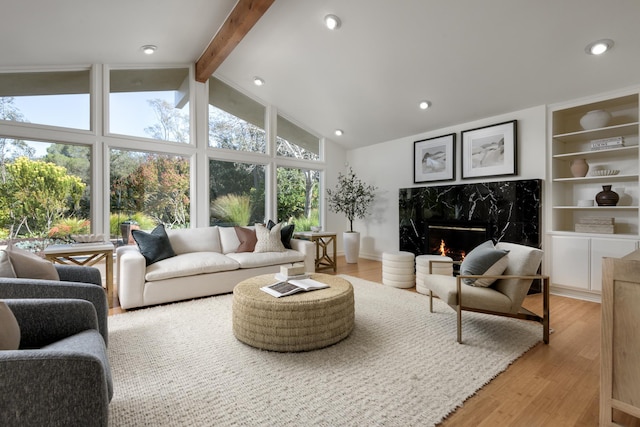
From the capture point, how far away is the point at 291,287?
2.53 meters

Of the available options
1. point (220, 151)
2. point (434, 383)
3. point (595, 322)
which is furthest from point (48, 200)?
point (595, 322)

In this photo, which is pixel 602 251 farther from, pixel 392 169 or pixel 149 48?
pixel 149 48

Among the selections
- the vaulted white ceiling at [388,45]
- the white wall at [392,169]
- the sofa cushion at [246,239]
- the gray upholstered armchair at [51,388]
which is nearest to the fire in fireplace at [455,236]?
the white wall at [392,169]

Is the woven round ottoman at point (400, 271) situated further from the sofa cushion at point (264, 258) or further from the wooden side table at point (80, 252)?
the wooden side table at point (80, 252)

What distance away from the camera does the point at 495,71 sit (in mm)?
3660

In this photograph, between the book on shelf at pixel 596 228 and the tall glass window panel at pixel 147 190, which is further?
Answer: the tall glass window panel at pixel 147 190

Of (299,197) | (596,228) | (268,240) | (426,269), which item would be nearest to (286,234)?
(268,240)

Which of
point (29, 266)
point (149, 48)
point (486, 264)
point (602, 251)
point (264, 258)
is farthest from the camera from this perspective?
point (264, 258)

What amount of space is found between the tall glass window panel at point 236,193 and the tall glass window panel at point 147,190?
41 cm

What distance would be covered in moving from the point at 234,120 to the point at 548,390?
5.20 metres

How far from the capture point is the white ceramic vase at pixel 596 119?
144 inches

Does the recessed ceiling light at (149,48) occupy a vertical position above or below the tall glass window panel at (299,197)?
above

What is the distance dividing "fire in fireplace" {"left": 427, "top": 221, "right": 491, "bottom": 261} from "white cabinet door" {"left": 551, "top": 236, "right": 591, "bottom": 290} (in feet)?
2.58

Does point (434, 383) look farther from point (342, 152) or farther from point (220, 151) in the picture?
point (342, 152)
